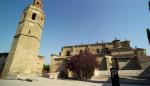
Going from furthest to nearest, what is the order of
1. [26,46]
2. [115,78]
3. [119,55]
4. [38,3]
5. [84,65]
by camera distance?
[119,55] < [38,3] < [26,46] < [84,65] < [115,78]

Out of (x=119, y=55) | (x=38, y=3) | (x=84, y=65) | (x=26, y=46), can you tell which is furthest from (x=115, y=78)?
(x=38, y=3)

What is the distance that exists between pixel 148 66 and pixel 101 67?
921cm

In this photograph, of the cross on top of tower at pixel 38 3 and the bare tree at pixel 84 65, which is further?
the cross on top of tower at pixel 38 3

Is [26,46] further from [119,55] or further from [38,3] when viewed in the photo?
[119,55]

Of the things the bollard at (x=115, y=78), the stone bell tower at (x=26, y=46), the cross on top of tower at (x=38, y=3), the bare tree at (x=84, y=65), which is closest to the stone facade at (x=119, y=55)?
the bare tree at (x=84, y=65)

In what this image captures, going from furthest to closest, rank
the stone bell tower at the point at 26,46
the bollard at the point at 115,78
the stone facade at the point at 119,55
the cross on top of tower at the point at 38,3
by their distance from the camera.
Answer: the cross on top of tower at the point at 38,3
the stone facade at the point at 119,55
the stone bell tower at the point at 26,46
the bollard at the point at 115,78

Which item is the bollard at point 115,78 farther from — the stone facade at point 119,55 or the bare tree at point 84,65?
the stone facade at point 119,55

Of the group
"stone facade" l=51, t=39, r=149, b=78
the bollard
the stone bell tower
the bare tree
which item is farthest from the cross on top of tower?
the bollard

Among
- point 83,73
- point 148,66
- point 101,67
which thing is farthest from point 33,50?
point 148,66

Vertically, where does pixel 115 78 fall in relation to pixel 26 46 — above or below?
below

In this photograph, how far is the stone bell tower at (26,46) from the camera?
2048cm

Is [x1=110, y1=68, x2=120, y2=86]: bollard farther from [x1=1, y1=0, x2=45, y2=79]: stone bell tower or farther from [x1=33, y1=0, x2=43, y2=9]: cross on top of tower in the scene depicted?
[x1=33, y1=0, x2=43, y2=9]: cross on top of tower

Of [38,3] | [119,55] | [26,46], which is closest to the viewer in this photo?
[26,46]

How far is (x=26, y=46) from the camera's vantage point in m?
22.0
